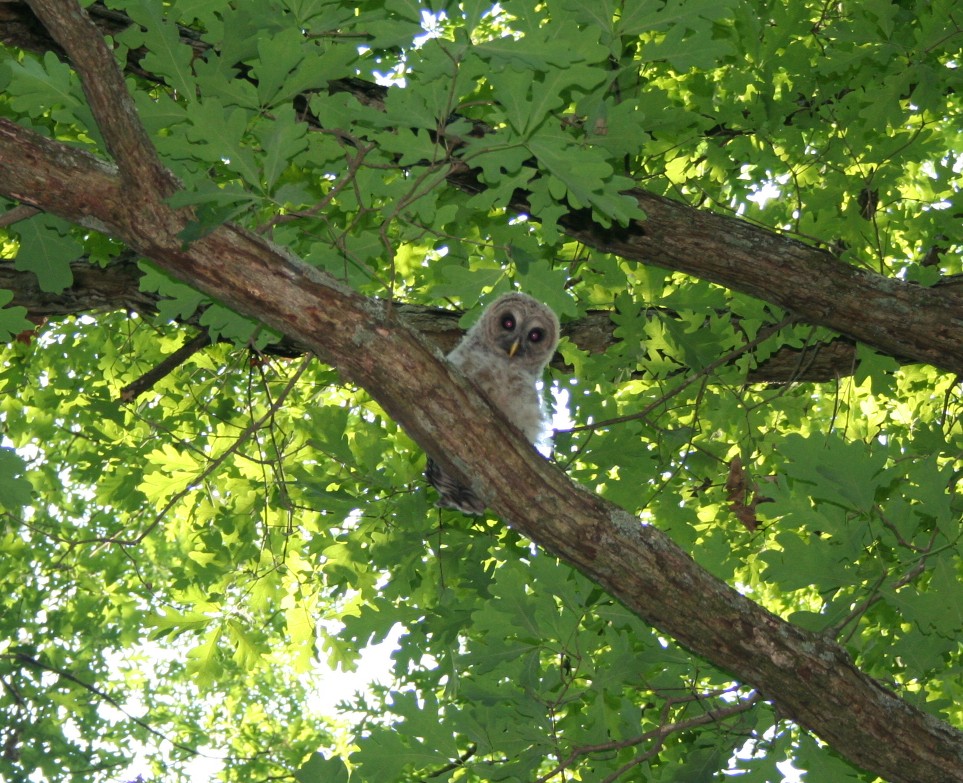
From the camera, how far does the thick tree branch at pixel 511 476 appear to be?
3.36 m

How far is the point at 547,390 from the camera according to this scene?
19.6 feet

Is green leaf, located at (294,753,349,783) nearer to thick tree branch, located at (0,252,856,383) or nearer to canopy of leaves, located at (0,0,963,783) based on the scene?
canopy of leaves, located at (0,0,963,783)

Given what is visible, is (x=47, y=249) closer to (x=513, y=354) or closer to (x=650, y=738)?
(x=513, y=354)

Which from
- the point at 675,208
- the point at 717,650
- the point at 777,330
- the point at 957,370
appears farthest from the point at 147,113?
the point at 957,370

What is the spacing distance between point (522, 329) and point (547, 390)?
73 cm

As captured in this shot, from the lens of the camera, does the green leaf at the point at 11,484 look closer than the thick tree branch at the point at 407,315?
Yes

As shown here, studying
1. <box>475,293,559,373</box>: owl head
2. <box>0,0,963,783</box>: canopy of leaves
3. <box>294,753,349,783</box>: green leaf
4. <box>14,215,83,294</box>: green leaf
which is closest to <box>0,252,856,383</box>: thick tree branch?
<box>0,0,963,783</box>: canopy of leaves

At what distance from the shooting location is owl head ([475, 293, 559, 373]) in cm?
534

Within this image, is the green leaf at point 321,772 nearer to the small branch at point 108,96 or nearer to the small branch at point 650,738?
the small branch at point 650,738

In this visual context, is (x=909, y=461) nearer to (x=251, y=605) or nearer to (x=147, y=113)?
(x=251, y=605)

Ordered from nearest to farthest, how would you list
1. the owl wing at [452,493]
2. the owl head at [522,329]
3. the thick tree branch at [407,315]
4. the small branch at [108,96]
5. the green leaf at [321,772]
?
the small branch at [108,96] → the green leaf at [321,772] → the owl wing at [452,493] → the owl head at [522,329] → the thick tree branch at [407,315]

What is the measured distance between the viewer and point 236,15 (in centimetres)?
345

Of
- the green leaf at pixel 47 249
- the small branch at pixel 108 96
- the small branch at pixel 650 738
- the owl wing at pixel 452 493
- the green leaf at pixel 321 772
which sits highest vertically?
the green leaf at pixel 47 249

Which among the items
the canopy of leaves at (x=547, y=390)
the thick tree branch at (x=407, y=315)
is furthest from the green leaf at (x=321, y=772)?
the thick tree branch at (x=407, y=315)
